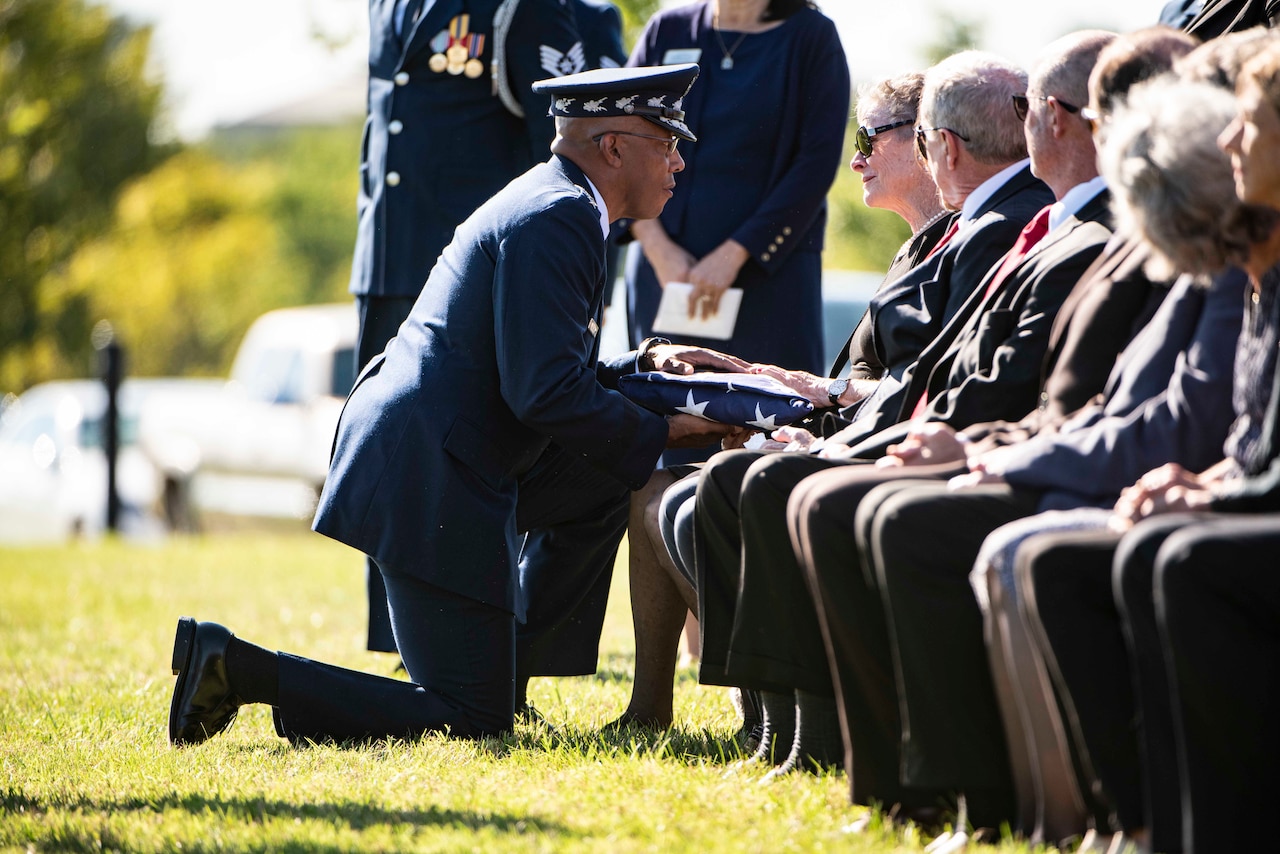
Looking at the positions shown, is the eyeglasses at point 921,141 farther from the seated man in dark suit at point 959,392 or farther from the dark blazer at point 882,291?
the seated man in dark suit at point 959,392

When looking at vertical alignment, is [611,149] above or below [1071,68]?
below

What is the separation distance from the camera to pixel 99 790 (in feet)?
13.4

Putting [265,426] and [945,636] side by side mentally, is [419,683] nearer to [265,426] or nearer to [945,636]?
[945,636]

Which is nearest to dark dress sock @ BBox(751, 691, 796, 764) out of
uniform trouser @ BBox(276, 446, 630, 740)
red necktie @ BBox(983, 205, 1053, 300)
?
uniform trouser @ BBox(276, 446, 630, 740)

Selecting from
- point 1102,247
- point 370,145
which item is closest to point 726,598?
point 1102,247

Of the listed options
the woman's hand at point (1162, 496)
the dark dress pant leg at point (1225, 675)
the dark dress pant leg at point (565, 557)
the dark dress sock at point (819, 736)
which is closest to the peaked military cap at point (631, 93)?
the dark dress pant leg at point (565, 557)

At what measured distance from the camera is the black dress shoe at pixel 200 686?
4.39 metres

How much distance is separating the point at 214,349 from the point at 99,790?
1513 inches

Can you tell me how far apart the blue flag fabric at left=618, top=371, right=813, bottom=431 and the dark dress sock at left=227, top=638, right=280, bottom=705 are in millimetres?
1241

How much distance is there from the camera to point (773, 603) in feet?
12.3

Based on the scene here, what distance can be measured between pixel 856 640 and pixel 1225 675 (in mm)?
941

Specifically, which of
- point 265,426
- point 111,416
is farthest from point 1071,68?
point 265,426

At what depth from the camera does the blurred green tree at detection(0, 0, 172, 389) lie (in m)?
22.0

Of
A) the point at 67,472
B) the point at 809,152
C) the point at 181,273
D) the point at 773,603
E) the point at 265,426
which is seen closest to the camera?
the point at 773,603
